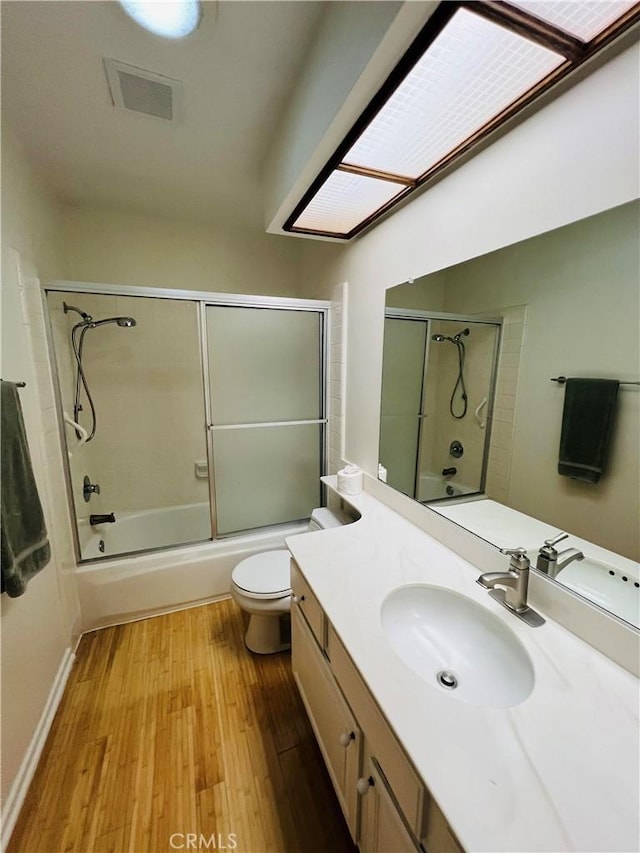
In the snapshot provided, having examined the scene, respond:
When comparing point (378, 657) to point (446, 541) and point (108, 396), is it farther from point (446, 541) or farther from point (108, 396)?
point (108, 396)

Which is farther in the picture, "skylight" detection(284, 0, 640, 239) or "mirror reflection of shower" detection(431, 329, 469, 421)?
"mirror reflection of shower" detection(431, 329, 469, 421)

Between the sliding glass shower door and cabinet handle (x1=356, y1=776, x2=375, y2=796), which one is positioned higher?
the sliding glass shower door

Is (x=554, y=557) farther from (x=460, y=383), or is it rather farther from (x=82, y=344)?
(x=82, y=344)

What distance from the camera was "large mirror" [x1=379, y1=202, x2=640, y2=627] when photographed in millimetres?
776

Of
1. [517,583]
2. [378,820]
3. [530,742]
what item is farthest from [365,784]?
[517,583]

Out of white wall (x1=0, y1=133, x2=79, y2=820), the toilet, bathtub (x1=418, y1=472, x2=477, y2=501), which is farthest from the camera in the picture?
the toilet

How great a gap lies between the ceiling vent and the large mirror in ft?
3.98

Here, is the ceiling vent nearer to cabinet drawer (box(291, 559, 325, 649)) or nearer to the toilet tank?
cabinet drawer (box(291, 559, 325, 649))

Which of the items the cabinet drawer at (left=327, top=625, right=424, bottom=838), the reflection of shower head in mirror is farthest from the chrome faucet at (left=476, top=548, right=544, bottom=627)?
the reflection of shower head in mirror

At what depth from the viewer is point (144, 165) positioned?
1766mm

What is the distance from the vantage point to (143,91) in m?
1.28

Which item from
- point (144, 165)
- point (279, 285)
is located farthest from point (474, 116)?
point (279, 285)

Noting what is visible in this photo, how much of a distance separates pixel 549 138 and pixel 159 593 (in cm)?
266

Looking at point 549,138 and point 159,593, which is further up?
point 549,138
